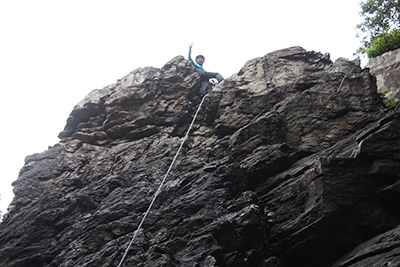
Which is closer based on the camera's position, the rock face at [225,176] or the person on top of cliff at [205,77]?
the rock face at [225,176]

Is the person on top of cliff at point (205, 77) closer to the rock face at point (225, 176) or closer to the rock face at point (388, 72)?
the rock face at point (225, 176)

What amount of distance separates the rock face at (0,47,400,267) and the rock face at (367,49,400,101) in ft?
5.33

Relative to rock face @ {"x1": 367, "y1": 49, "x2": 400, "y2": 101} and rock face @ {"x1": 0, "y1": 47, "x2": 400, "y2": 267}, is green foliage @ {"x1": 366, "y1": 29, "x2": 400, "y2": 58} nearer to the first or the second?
rock face @ {"x1": 367, "y1": 49, "x2": 400, "y2": 101}

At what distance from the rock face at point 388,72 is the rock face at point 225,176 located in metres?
1.62

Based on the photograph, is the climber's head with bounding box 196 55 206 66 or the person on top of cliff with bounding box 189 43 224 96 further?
the climber's head with bounding box 196 55 206 66

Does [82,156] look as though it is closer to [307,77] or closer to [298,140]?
[298,140]

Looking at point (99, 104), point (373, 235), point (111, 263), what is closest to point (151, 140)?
point (99, 104)

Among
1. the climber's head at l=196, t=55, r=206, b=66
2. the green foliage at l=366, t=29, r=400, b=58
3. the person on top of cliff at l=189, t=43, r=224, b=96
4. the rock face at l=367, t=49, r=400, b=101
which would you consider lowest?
the rock face at l=367, t=49, r=400, b=101

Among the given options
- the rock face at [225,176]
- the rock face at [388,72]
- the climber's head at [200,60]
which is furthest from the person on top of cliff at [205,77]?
the rock face at [388,72]

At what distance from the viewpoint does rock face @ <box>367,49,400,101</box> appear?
10.5m

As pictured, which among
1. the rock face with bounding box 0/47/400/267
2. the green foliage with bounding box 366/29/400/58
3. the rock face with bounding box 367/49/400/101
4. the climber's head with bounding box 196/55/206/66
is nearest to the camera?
the rock face with bounding box 0/47/400/267

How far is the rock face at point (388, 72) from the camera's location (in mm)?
10502

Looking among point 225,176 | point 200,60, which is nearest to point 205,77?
point 200,60

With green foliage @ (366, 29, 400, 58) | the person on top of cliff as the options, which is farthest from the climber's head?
green foliage @ (366, 29, 400, 58)
